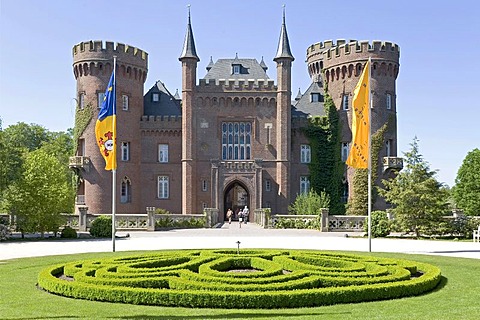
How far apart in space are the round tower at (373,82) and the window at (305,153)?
133 inches

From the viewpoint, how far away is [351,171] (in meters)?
A: 52.3

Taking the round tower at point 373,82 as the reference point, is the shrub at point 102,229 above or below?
below

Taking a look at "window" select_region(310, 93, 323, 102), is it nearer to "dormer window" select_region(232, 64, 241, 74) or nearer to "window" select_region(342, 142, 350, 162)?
"window" select_region(342, 142, 350, 162)

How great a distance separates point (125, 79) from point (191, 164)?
33.4ft

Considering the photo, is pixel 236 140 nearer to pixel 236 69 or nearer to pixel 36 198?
pixel 236 69

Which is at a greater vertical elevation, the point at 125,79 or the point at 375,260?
the point at 125,79

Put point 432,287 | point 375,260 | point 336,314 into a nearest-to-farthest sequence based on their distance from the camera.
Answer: point 336,314 → point 432,287 → point 375,260

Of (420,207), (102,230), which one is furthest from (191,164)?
(420,207)

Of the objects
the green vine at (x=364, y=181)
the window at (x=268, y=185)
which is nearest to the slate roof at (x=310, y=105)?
the green vine at (x=364, y=181)

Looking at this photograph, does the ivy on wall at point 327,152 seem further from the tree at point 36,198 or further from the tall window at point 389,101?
the tree at point 36,198

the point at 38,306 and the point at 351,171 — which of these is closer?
the point at 38,306

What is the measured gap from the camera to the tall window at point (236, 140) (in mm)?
53625

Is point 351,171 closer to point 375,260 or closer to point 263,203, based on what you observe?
point 263,203

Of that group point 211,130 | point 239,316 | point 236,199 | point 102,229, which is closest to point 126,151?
point 211,130
